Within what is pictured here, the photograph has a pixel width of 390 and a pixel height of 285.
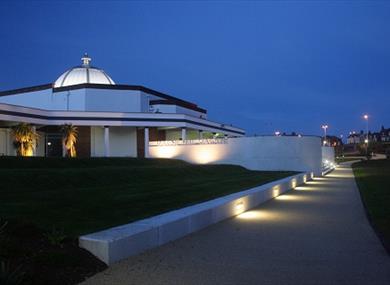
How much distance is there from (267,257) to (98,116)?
150 ft

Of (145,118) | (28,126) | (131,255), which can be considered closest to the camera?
(131,255)

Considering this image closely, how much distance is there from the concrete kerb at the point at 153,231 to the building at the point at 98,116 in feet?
118

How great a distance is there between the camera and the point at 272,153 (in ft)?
143

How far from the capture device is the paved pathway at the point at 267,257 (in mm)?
6332

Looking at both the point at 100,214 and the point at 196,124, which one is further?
the point at 196,124

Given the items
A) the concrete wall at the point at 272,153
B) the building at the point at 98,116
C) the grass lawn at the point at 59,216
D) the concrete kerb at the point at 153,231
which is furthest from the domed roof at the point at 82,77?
the concrete kerb at the point at 153,231

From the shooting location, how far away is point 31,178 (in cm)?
1845

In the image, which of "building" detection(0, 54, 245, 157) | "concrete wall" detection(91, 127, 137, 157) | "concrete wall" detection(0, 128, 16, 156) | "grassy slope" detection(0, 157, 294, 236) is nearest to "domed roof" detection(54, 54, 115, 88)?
"building" detection(0, 54, 245, 157)

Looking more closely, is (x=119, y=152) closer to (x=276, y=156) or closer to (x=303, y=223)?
(x=276, y=156)

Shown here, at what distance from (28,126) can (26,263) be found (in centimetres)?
3922

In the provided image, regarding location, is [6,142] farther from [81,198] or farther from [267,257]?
[267,257]

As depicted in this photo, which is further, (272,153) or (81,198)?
(272,153)

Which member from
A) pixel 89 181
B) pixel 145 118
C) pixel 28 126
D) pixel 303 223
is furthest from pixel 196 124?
pixel 303 223

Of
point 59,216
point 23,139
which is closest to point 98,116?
point 23,139
